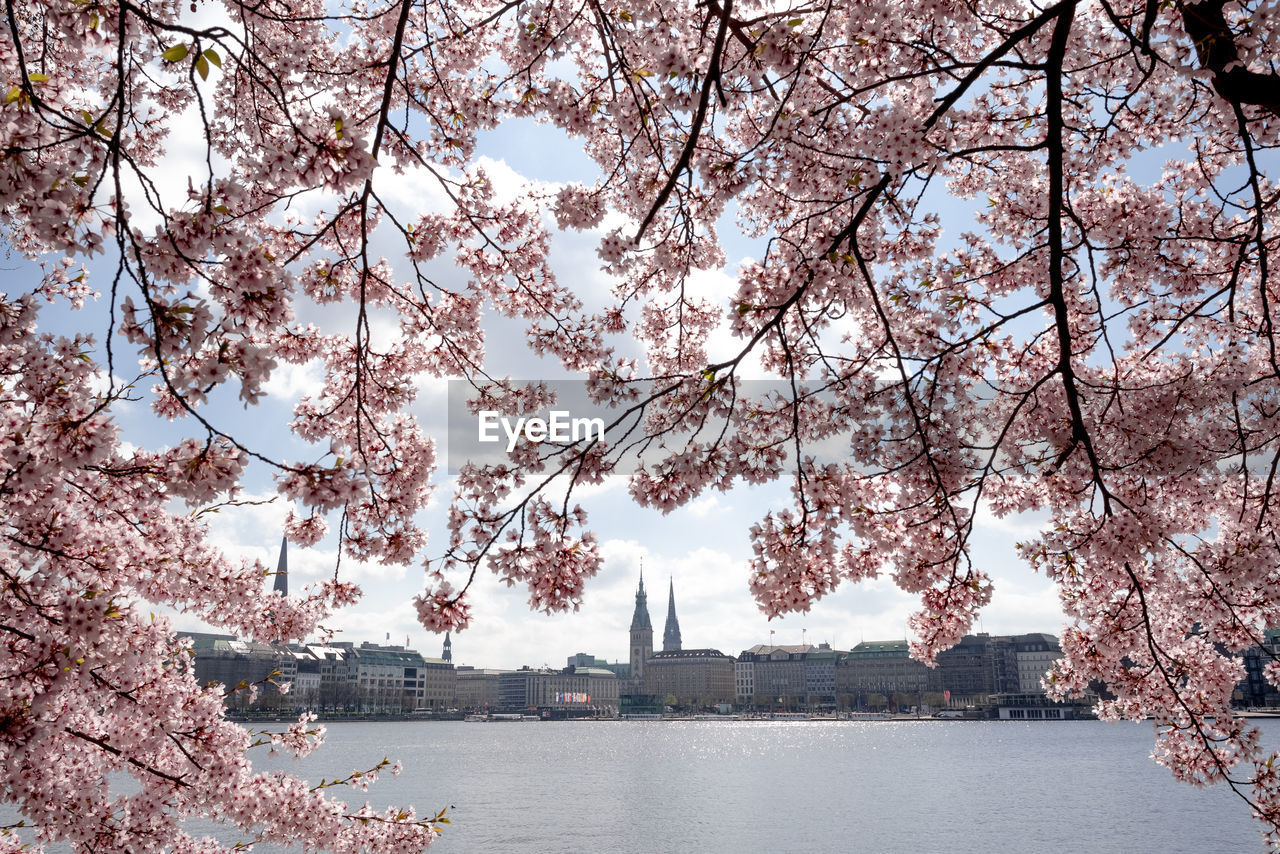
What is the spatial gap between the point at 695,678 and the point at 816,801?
138934 mm

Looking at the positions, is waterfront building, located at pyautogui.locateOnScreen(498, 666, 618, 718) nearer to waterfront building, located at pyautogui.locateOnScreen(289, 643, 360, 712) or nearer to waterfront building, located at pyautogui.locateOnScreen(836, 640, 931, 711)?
waterfront building, located at pyautogui.locateOnScreen(289, 643, 360, 712)

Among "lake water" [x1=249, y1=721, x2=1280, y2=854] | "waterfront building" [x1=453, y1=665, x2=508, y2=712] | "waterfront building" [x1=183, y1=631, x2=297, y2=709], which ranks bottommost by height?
"waterfront building" [x1=453, y1=665, x2=508, y2=712]

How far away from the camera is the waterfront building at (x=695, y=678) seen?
172750 millimetres

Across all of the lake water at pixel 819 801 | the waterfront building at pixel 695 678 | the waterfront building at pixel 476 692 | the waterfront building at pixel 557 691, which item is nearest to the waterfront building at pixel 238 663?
the waterfront building at pixel 476 692

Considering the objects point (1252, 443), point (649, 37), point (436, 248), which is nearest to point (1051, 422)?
point (1252, 443)

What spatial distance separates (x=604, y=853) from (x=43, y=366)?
29.3 metres

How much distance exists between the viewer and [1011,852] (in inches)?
1081

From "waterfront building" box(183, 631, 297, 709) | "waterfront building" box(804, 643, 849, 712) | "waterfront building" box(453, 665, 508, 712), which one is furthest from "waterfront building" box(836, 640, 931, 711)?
"waterfront building" box(183, 631, 297, 709)

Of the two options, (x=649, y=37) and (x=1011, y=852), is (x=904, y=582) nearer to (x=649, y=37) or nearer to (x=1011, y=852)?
(x=649, y=37)

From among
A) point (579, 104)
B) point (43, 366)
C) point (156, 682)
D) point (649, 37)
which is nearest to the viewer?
point (43, 366)

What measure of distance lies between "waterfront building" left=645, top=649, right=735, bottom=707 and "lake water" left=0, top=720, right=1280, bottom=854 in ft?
339

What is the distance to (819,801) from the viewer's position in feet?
129

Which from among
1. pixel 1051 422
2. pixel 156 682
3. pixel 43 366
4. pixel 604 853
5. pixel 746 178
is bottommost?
pixel 604 853

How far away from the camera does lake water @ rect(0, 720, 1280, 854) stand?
96.7ft
